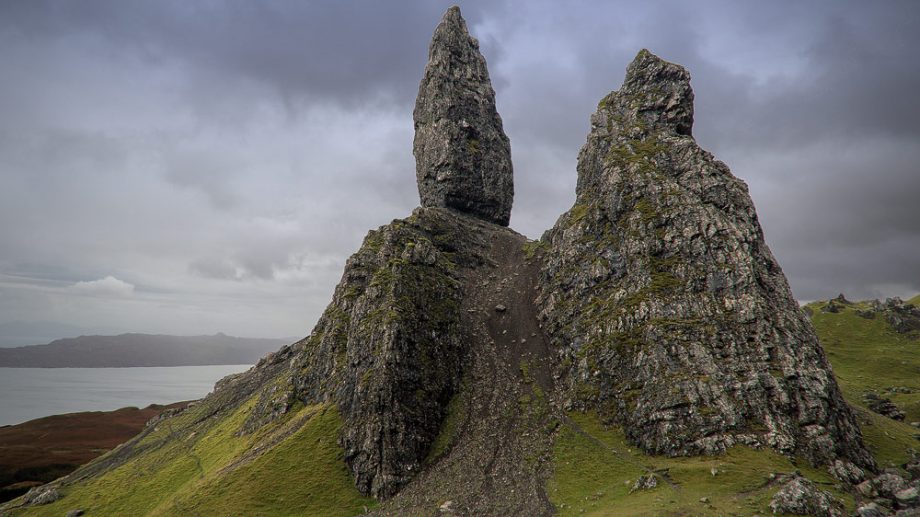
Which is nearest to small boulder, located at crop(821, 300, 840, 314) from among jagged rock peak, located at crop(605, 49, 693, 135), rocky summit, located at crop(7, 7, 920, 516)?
rocky summit, located at crop(7, 7, 920, 516)

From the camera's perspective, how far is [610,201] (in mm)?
99500

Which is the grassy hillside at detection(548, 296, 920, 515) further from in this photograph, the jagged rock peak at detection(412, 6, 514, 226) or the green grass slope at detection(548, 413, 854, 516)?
the jagged rock peak at detection(412, 6, 514, 226)

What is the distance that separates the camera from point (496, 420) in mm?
76688

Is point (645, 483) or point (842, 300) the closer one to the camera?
point (645, 483)

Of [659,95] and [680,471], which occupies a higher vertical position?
[659,95]

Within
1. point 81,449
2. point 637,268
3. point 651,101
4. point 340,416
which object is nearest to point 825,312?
point 651,101

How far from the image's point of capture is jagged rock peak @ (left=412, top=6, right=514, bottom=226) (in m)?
159

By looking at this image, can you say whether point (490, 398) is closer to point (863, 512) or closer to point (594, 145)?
point (863, 512)

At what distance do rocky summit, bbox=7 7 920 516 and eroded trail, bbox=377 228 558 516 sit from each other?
0.36 m

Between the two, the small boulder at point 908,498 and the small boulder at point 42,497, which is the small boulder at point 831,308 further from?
the small boulder at point 42,497

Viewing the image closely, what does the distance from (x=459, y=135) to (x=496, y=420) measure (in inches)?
4330

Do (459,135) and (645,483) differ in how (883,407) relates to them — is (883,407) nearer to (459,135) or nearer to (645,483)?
(645,483)

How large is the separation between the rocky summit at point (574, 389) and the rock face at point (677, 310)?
0.33 meters

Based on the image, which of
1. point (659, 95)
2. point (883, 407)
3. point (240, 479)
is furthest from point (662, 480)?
point (659, 95)
